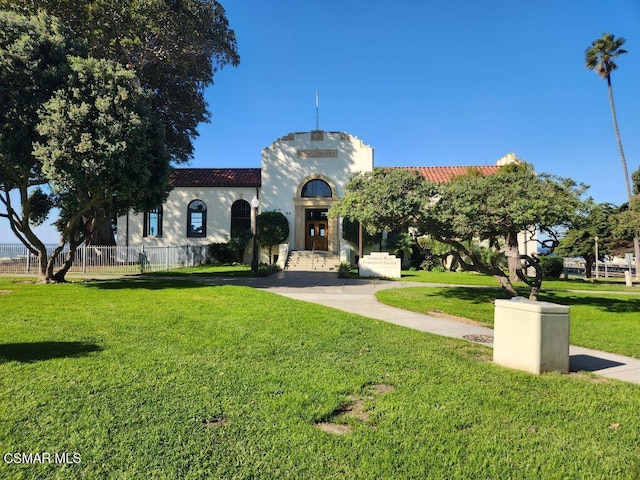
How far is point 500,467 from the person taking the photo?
283 centimetres

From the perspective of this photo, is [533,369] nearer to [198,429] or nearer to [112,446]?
[198,429]

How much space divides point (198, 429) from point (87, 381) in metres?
1.67

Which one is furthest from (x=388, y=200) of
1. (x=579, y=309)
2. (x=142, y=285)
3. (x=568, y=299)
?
(x=142, y=285)

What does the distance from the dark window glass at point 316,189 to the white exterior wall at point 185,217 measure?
3.80 m

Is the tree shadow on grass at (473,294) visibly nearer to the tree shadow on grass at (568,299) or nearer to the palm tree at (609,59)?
the tree shadow on grass at (568,299)

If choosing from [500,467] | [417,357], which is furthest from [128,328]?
[500,467]

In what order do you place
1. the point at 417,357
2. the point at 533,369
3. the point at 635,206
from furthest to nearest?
the point at 635,206
the point at 417,357
the point at 533,369

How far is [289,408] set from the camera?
3.65m

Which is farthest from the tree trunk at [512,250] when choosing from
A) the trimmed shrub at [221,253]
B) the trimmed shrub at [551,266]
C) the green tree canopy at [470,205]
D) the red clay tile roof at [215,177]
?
the red clay tile roof at [215,177]

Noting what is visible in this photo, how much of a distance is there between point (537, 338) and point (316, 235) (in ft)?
78.5

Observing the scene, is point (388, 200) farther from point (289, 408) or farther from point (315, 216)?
point (315, 216)

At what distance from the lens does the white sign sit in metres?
19.7

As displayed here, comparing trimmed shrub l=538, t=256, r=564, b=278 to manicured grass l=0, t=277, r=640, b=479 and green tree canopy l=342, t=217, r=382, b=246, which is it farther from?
manicured grass l=0, t=277, r=640, b=479

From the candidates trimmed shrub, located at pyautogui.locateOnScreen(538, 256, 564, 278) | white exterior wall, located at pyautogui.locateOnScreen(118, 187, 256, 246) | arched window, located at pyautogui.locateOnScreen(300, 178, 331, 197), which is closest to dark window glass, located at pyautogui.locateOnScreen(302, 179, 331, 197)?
arched window, located at pyautogui.locateOnScreen(300, 178, 331, 197)
